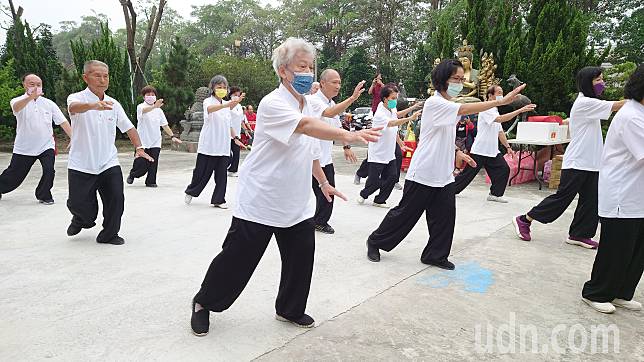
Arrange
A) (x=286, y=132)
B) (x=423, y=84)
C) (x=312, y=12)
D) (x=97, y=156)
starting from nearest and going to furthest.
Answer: (x=286, y=132)
(x=97, y=156)
(x=423, y=84)
(x=312, y=12)

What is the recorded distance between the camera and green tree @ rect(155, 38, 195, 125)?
16.4 m

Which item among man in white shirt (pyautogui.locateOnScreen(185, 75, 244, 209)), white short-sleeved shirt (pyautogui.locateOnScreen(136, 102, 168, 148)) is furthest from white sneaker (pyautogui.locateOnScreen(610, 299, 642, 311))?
white short-sleeved shirt (pyautogui.locateOnScreen(136, 102, 168, 148))

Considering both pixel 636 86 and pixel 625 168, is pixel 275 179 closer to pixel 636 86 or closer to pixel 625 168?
pixel 625 168

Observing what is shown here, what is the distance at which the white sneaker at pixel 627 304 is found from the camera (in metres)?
3.24

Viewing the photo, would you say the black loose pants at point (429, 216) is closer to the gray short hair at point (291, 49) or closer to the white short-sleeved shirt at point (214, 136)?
the gray short hair at point (291, 49)

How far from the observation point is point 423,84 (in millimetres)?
22312

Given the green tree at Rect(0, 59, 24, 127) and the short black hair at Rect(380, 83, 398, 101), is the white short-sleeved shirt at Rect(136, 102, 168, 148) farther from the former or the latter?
the green tree at Rect(0, 59, 24, 127)

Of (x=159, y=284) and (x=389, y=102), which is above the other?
(x=389, y=102)

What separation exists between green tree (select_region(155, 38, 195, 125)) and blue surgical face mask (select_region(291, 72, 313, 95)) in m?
14.7

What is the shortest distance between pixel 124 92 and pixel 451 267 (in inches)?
581

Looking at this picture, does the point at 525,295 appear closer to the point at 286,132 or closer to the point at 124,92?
the point at 286,132

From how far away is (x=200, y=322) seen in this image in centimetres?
270

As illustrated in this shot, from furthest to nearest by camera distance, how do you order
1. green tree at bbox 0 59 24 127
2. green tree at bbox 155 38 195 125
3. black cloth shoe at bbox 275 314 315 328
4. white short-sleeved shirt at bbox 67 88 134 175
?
green tree at bbox 155 38 195 125 → green tree at bbox 0 59 24 127 → white short-sleeved shirt at bbox 67 88 134 175 → black cloth shoe at bbox 275 314 315 328

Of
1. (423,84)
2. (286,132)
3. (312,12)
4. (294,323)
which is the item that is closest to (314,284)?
(294,323)
